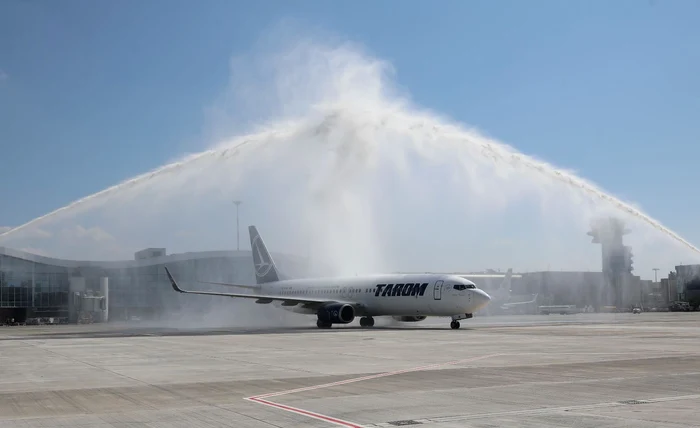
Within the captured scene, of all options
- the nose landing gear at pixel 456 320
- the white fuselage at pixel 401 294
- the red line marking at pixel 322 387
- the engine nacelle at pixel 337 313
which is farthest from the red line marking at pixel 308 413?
the engine nacelle at pixel 337 313

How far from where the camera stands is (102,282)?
9094 cm

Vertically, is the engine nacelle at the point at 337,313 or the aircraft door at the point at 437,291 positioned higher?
the aircraft door at the point at 437,291

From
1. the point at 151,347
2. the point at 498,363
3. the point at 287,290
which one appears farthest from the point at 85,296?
the point at 498,363

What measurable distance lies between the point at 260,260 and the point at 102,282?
2805cm

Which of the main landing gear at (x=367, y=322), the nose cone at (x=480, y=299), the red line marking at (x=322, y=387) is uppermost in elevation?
the nose cone at (x=480, y=299)

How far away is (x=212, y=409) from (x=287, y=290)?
53620 mm

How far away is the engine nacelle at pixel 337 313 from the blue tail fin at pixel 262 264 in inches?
634

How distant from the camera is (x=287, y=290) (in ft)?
222

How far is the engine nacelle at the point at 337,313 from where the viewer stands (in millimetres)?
56031

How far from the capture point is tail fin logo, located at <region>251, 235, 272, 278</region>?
7336cm

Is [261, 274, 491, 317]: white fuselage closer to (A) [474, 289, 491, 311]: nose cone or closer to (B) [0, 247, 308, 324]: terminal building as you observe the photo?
(A) [474, 289, 491, 311]: nose cone

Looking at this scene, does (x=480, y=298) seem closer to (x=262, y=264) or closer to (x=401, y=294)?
(x=401, y=294)

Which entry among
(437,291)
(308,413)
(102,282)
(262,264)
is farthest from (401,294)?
(102,282)

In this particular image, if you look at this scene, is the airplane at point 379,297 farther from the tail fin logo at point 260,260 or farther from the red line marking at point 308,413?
the red line marking at point 308,413
